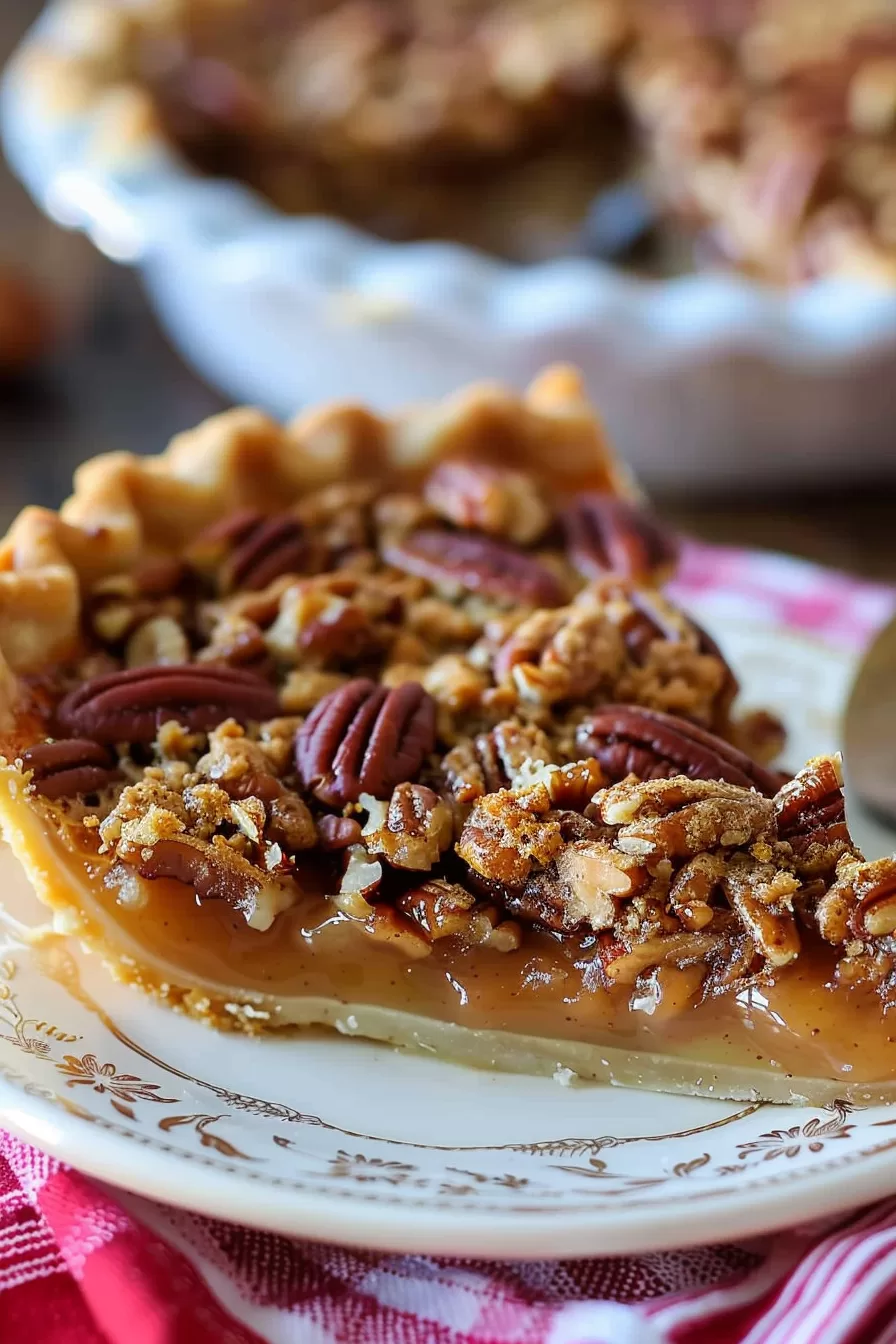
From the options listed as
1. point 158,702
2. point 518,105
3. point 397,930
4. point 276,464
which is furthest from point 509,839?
point 518,105

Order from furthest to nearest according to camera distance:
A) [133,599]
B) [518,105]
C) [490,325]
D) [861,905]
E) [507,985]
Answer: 1. [518,105]
2. [490,325]
3. [133,599]
4. [507,985]
5. [861,905]

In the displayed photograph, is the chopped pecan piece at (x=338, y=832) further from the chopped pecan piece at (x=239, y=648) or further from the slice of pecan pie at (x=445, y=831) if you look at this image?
the chopped pecan piece at (x=239, y=648)

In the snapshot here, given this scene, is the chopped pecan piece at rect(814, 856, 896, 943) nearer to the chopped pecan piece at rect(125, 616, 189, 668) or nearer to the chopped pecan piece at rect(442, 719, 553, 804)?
the chopped pecan piece at rect(442, 719, 553, 804)

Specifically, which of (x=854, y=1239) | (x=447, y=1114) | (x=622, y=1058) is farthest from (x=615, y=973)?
(x=854, y=1239)

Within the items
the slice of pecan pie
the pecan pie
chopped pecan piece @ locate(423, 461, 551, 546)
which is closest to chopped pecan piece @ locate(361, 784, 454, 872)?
the slice of pecan pie

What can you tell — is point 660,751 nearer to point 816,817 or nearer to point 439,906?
point 816,817
